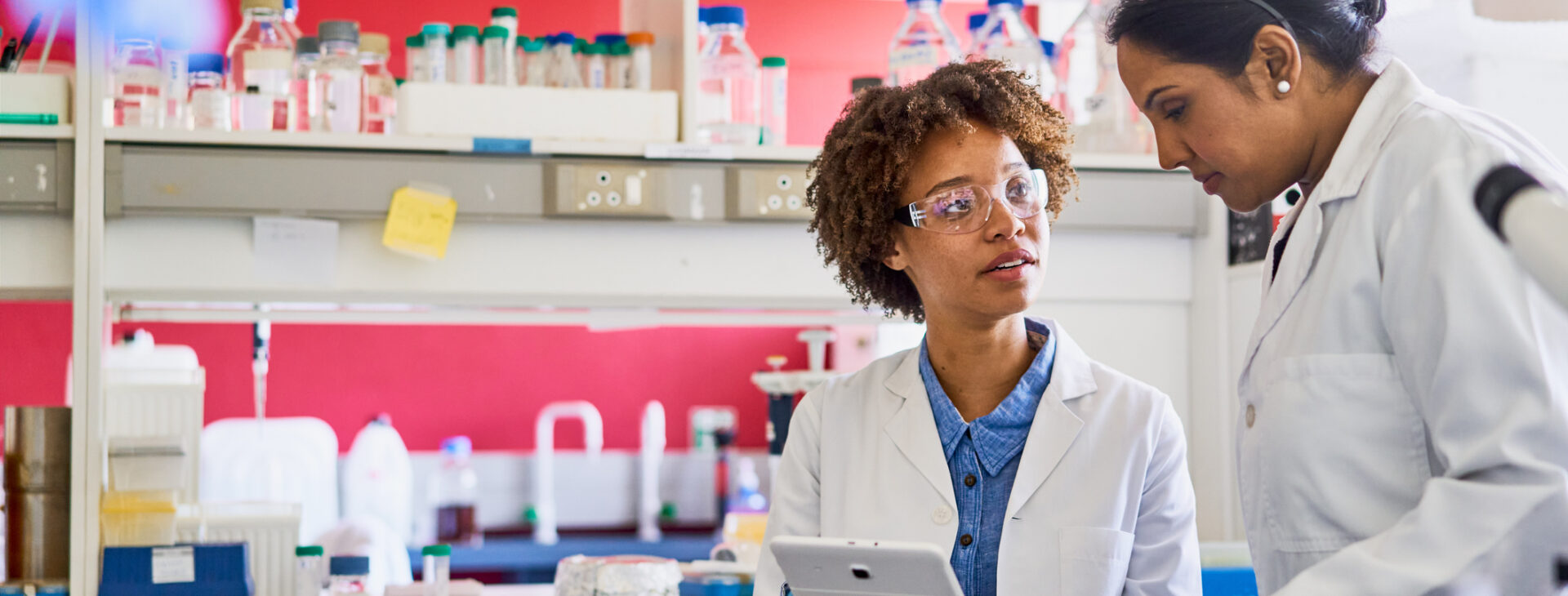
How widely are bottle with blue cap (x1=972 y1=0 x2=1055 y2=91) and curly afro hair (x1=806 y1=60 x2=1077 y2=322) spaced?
0.69 m

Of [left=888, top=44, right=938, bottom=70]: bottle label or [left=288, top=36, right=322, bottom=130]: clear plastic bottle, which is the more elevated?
[left=888, top=44, right=938, bottom=70]: bottle label

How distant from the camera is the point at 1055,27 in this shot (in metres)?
2.85

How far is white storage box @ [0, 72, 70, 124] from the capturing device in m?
1.95

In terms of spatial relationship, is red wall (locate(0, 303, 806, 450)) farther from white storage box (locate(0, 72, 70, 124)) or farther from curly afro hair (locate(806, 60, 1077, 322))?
curly afro hair (locate(806, 60, 1077, 322))

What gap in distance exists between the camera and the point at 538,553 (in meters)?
3.69

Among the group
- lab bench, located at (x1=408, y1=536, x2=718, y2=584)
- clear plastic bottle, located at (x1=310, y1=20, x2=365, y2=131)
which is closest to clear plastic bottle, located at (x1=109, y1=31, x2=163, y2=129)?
clear plastic bottle, located at (x1=310, y1=20, x2=365, y2=131)

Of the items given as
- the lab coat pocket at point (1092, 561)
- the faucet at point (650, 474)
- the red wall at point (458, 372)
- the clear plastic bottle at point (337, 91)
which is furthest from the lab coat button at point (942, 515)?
the red wall at point (458, 372)

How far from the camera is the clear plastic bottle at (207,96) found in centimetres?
202

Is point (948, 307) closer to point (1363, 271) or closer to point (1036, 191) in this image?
point (1036, 191)

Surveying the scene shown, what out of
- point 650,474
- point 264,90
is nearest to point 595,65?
point 264,90

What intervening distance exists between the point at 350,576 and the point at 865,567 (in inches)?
44.7

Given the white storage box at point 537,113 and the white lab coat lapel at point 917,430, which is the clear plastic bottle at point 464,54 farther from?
the white lab coat lapel at point 917,430

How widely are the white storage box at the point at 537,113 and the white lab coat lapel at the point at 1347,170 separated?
1.22m

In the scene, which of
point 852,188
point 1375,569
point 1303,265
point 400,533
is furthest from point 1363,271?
point 400,533
